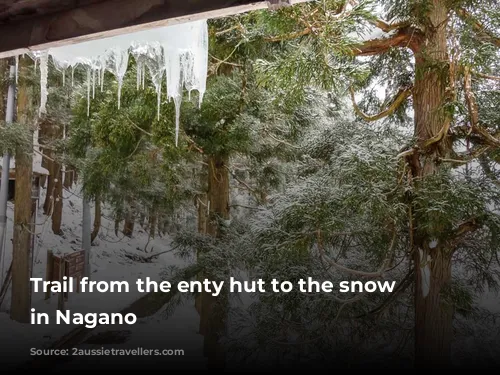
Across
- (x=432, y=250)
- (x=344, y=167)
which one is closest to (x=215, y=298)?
(x=432, y=250)

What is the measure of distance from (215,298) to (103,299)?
6.81 m

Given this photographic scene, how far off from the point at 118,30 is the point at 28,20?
54 cm

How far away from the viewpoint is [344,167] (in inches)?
148

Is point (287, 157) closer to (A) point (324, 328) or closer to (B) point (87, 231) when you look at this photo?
(A) point (324, 328)

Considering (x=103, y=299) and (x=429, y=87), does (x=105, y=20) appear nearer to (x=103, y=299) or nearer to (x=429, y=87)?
(x=429, y=87)

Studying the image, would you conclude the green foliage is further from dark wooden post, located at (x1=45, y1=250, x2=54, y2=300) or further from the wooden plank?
the wooden plank

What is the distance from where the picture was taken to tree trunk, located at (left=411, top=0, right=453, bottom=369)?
405 cm

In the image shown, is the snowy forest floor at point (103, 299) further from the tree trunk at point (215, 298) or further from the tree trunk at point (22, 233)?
the tree trunk at point (215, 298)

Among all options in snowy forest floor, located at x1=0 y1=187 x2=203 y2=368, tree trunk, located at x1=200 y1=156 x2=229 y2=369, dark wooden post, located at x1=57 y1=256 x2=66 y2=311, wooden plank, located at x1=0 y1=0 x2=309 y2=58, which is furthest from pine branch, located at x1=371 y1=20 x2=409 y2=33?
dark wooden post, located at x1=57 y1=256 x2=66 y2=311

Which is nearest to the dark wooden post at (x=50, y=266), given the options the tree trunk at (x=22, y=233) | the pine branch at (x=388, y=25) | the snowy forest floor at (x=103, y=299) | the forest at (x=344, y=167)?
the tree trunk at (x=22, y=233)

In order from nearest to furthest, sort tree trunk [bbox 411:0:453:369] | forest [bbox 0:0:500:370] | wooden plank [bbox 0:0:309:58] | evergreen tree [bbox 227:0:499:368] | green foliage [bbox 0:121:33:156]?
1. wooden plank [bbox 0:0:309:58]
2. evergreen tree [bbox 227:0:499:368]
3. forest [bbox 0:0:500:370]
4. tree trunk [bbox 411:0:453:369]
5. green foliage [bbox 0:121:33:156]

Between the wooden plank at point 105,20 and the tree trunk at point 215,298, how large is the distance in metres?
4.65

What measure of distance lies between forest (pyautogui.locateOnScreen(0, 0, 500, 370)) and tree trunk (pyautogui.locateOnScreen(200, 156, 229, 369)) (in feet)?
0.11

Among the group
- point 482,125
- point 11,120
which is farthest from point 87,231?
point 482,125
